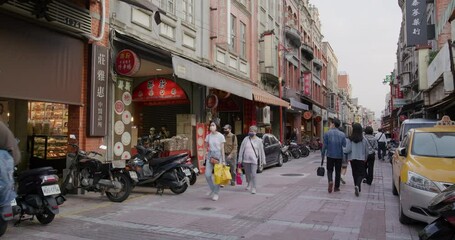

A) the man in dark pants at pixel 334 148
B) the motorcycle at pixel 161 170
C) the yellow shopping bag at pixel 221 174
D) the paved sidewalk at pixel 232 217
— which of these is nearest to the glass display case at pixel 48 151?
the paved sidewalk at pixel 232 217

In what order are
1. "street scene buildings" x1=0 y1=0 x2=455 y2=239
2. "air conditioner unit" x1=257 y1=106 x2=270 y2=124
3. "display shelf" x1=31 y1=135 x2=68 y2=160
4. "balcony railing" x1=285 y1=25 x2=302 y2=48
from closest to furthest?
"street scene buildings" x1=0 y1=0 x2=455 y2=239, "display shelf" x1=31 y1=135 x2=68 y2=160, "air conditioner unit" x1=257 y1=106 x2=270 y2=124, "balcony railing" x1=285 y1=25 x2=302 y2=48

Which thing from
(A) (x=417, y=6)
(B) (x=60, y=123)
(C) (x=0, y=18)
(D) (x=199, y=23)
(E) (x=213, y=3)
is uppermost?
(A) (x=417, y=6)

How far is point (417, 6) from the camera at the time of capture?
24.7m

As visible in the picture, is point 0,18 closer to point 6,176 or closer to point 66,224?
point 6,176

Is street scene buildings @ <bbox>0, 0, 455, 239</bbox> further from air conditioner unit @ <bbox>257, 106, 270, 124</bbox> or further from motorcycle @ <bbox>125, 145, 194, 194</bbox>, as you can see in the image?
air conditioner unit @ <bbox>257, 106, 270, 124</bbox>

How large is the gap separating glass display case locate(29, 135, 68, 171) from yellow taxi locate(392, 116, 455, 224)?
10.0 metres

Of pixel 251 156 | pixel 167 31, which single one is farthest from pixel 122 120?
pixel 251 156

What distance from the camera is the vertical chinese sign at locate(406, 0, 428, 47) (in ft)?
80.7

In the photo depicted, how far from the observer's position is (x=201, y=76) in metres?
11.8

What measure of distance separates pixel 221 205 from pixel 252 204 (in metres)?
0.67

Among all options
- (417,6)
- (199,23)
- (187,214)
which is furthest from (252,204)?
(417,6)

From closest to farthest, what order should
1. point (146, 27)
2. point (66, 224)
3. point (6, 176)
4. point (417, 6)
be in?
point (6, 176) < point (66, 224) < point (146, 27) < point (417, 6)

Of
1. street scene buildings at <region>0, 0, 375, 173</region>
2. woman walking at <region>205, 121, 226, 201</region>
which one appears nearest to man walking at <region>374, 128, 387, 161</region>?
street scene buildings at <region>0, 0, 375, 173</region>

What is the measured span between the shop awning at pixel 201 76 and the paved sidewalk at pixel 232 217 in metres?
3.19
